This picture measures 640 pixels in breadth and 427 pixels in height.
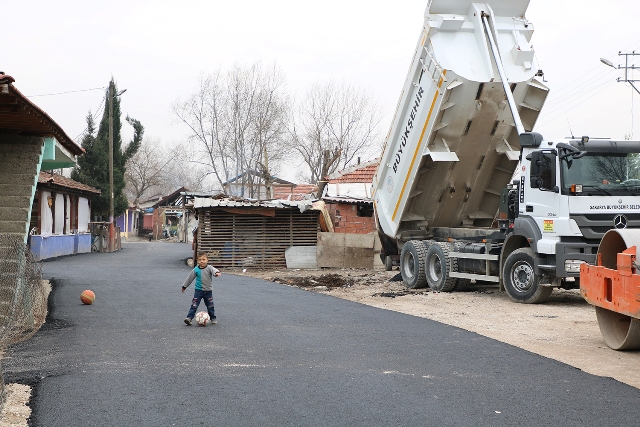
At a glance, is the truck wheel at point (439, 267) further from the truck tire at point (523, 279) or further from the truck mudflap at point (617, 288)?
the truck mudflap at point (617, 288)

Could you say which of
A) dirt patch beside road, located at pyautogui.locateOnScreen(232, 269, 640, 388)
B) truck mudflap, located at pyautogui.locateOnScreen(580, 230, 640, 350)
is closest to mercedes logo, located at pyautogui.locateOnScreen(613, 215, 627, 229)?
dirt patch beside road, located at pyautogui.locateOnScreen(232, 269, 640, 388)

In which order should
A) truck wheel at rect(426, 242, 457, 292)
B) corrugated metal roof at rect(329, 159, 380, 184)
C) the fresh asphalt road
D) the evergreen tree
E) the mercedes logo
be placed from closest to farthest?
the fresh asphalt road, the mercedes logo, truck wheel at rect(426, 242, 457, 292), corrugated metal roof at rect(329, 159, 380, 184), the evergreen tree

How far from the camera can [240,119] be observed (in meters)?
47.8

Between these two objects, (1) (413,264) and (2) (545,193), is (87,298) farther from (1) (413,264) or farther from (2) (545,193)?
(2) (545,193)

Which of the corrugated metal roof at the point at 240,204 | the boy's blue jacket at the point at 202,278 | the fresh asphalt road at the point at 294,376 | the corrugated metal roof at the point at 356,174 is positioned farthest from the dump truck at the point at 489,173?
the corrugated metal roof at the point at 356,174

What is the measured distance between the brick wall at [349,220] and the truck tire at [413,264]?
13.4 metres

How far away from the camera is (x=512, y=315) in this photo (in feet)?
41.8

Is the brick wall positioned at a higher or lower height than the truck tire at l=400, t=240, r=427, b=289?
higher

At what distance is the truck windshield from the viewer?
12758 millimetres

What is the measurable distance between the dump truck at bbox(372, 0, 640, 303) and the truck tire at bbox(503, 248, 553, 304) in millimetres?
25

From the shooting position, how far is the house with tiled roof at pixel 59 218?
3125 cm

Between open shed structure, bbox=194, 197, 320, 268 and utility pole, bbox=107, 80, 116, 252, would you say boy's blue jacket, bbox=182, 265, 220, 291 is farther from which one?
utility pole, bbox=107, 80, 116, 252

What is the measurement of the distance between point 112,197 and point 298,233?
1852 centimetres

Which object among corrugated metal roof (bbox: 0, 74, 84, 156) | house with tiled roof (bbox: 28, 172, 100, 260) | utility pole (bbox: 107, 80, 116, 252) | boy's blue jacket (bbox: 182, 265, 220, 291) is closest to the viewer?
corrugated metal roof (bbox: 0, 74, 84, 156)
